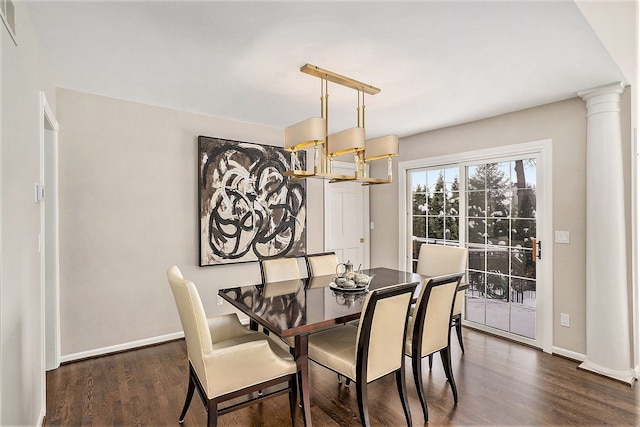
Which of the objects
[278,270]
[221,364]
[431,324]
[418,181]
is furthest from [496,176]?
[221,364]

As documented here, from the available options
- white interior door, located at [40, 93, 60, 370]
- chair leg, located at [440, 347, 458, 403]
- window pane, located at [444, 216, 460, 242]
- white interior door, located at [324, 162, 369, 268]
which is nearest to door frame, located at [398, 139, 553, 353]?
window pane, located at [444, 216, 460, 242]

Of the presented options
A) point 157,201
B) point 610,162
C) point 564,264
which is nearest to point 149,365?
point 157,201

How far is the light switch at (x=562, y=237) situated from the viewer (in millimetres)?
3226

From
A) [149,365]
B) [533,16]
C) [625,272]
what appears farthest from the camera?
[149,365]

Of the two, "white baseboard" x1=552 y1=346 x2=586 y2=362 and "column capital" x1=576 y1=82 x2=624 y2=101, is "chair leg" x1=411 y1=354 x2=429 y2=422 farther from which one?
"column capital" x1=576 y1=82 x2=624 y2=101

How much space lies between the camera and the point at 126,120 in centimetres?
334

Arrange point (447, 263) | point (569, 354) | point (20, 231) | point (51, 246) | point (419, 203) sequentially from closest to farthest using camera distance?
point (20, 231) → point (51, 246) → point (569, 354) → point (447, 263) → point (419, 203)

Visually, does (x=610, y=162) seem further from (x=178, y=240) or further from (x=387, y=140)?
(x=178, y=240)

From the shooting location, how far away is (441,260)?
3492mm

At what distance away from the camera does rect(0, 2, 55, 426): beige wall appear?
145 centimetres

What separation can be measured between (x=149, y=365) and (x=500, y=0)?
12.2 ft

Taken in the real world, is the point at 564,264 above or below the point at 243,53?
below

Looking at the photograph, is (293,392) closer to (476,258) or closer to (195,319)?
(195,319)

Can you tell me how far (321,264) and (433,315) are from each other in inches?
54.9
